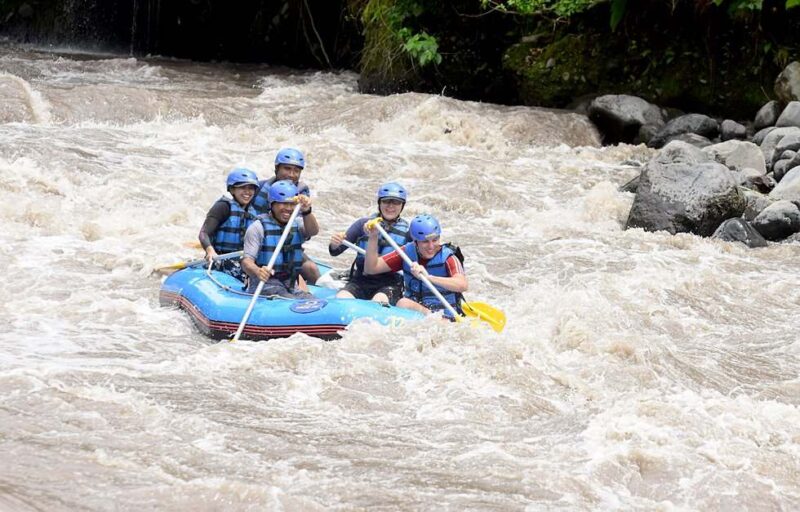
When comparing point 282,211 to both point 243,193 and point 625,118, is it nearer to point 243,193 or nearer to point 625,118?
point 243,193

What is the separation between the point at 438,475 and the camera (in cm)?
461

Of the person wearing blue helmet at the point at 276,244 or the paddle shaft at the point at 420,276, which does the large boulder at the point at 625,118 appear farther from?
the person wearing blue helmet at the point at 276,244

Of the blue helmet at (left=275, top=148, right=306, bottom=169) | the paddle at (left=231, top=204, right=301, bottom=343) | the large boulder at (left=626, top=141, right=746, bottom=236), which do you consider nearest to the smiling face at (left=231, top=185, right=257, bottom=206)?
the blue helmet at (left=275, top=148, right=306, bottom=169)

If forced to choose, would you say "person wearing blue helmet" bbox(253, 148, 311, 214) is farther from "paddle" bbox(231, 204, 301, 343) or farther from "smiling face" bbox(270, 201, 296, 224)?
"paddle" bbox(231, 204, 301, 343)

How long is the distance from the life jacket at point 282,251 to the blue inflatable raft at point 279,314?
0.30m

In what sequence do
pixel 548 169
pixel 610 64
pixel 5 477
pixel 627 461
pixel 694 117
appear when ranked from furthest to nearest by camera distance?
pixel 610 64, pixel 694 117, pixel 548 169, pixel 627 461, pixel 5 477

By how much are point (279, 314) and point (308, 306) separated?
0.19 meters

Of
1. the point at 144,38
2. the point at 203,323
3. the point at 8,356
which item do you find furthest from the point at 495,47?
the point at 8,356

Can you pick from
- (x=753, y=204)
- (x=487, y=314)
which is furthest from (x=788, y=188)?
(x=487, y=314)

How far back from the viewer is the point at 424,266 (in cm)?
700

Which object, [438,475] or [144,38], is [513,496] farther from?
[144,38]

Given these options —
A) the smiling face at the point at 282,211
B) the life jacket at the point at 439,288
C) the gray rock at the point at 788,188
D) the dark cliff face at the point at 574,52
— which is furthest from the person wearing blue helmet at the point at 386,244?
the dark cliff face at the point at 574,52

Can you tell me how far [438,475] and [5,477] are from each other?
1.78m

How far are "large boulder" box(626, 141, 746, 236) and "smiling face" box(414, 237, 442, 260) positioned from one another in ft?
13.2
